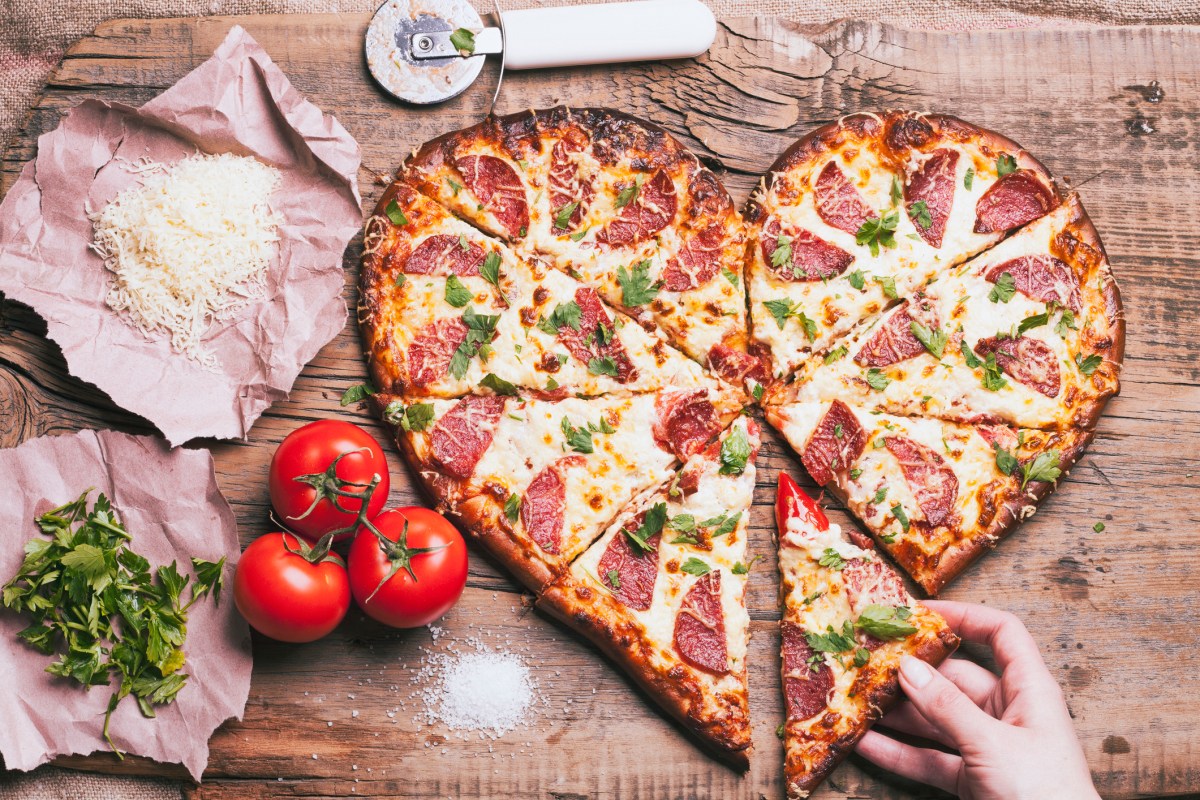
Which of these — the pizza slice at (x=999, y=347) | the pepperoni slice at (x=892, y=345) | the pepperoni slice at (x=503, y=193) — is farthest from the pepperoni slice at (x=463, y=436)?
the pepperoni slice at (x=892, y=345)

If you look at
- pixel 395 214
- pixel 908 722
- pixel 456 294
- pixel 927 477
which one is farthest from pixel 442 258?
pixel 908 722

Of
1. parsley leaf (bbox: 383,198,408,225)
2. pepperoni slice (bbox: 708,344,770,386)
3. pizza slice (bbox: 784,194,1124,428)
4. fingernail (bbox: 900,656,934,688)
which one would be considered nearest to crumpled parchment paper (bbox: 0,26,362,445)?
parsley leaf (bbox: 383,198,408,225)

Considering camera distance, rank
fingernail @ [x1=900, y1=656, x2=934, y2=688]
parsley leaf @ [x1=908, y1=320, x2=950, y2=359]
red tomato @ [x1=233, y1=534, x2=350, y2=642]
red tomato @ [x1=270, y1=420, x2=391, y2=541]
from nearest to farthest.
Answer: red tomato @ [x1=233, y1=534, x2=350, y2=642]
red tomato @ [x1=270, y1=420, x2=391, y2=541]
fingernail @ [x1=900, y1=656, x2=934, y2=688]
parsley leaf @ [x1=908, y1=320, x2=950, y2=359]

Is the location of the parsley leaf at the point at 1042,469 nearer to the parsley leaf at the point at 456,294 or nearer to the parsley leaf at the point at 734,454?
the parsley leaf at the point at 734,454

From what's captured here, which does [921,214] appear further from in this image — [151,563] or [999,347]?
[151,563]

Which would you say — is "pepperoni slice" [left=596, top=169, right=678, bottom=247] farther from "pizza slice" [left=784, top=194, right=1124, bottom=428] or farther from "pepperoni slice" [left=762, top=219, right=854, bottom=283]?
"pizza slice" [left=784, top=194, right=1124, bottom=428]
